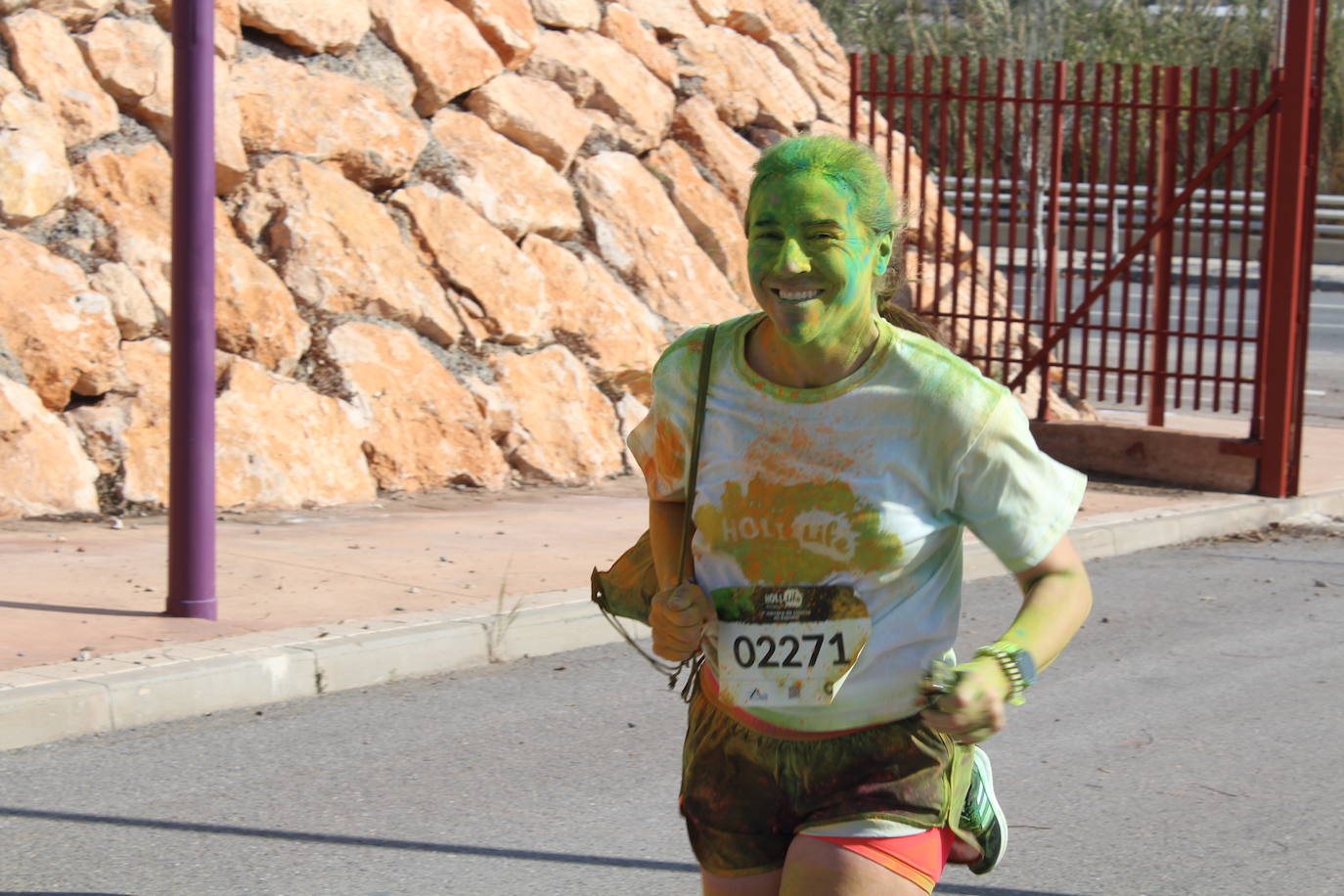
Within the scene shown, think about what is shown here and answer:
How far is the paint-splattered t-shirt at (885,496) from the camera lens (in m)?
2.63

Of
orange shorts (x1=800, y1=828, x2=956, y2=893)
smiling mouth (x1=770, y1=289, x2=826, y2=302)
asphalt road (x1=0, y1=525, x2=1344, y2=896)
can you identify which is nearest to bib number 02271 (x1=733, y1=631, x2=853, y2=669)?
orange shorts (x1=800, y1=828, x2=956, y2=893)

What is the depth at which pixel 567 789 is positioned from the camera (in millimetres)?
5379

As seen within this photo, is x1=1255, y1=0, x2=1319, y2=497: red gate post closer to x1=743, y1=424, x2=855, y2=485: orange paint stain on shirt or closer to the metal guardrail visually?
the metal guardrail

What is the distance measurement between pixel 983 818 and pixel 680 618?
23.1 inches

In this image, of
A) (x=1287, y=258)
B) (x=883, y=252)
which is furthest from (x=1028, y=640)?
(x=1287, y=258)

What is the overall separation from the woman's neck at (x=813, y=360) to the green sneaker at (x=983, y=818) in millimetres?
612

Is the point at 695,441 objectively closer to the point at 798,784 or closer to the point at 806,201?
the point at 806,201

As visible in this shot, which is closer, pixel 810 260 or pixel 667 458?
pixel 810 260

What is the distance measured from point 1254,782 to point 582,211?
732 cm

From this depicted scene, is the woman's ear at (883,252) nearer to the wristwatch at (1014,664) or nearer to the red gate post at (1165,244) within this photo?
the wristwatch at (1014,664)

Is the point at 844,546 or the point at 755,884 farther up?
the point at 844,546

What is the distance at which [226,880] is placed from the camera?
4539 millimetres

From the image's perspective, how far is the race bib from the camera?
2.60 meters

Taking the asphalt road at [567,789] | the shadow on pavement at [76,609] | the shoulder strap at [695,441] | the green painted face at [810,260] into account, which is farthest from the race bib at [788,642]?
the shadow on pavement at [76,609]
